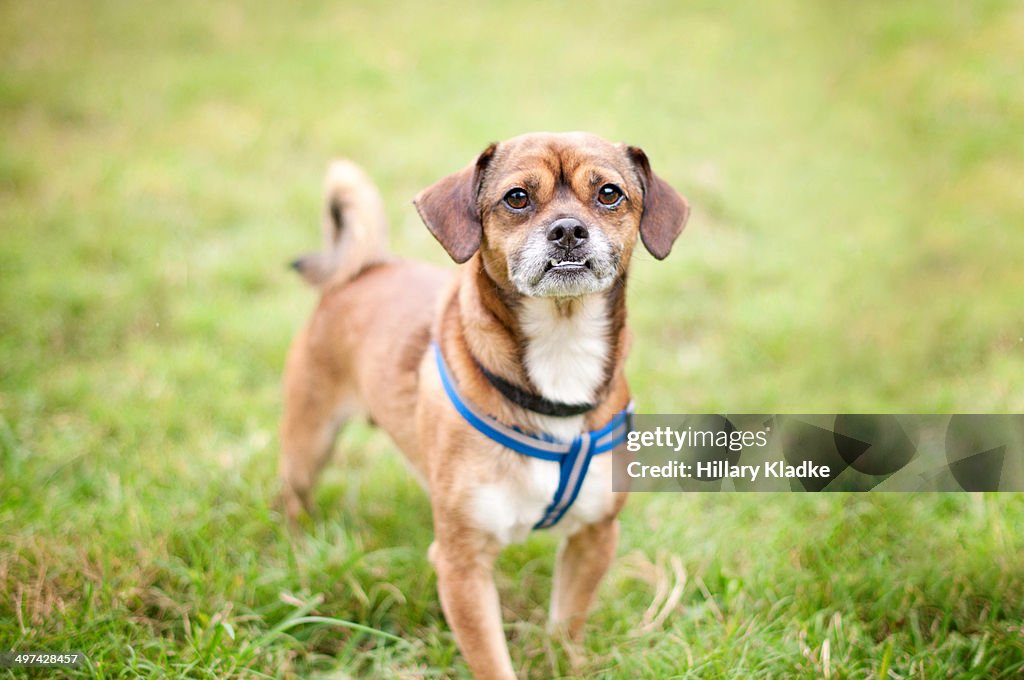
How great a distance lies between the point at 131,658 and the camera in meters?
2.88

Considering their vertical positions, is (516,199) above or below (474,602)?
above

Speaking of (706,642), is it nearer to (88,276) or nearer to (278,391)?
(278,391)

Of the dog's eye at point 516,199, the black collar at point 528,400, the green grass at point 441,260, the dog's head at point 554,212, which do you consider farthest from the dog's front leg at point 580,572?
the dog's eye at point 516,199

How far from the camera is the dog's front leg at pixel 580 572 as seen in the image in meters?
3.19

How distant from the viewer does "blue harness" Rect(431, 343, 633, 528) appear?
290cm

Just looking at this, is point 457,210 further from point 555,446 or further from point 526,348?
point 555,446

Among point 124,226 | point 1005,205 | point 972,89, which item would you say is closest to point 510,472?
point 124,226

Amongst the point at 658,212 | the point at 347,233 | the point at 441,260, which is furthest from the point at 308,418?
A: the point at 441,260

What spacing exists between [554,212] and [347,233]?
157 centimetres

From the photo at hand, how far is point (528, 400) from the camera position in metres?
2.94

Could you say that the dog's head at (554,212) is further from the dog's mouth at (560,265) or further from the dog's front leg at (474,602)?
the dog's front leg at (474,602)

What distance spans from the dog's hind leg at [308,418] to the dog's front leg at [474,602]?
119 centimetres

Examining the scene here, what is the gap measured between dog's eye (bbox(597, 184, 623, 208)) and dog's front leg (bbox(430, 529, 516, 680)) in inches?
49.8

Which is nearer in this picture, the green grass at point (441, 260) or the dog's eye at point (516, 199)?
the dog's eye at point (516, 199)
